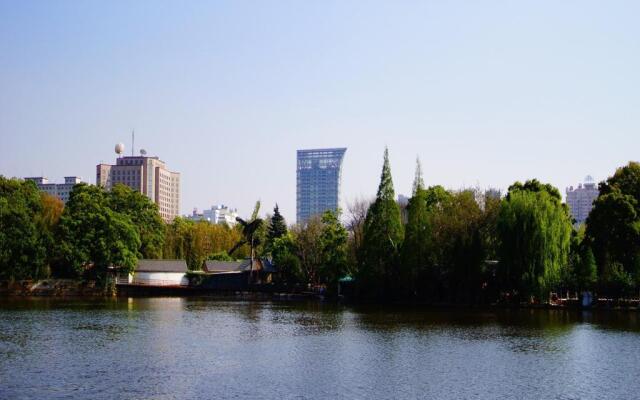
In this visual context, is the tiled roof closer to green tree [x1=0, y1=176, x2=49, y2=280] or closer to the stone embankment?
the stone embankment

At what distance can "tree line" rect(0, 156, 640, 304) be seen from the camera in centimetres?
5306

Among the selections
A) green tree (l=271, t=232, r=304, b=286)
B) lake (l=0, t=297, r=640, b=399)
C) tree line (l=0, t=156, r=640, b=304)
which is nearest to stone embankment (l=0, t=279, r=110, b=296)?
tree line (l=0, t=156, r=640, b=304)

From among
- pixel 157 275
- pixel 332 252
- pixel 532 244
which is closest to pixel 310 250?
pixel 332 252

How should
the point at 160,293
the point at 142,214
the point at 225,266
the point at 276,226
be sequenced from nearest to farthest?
the point at 160,293 < the point at 142,214 < the point at 225,266 < the point at 276,226

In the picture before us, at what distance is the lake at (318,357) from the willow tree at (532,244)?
6.75 metres

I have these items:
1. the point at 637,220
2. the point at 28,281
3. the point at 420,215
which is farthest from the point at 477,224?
the point at 28,281

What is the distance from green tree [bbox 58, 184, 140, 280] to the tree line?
0.11m

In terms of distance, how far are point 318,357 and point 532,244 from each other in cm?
2884

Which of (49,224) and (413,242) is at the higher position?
(49,224)

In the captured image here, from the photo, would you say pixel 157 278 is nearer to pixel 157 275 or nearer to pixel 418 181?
pixel 157 275

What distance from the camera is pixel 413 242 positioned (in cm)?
6269

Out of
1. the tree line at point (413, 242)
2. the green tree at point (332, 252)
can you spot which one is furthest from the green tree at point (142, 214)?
the green tree at point (332, 252)

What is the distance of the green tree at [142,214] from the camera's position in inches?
3238

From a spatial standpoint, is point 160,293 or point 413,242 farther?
point 160,293
